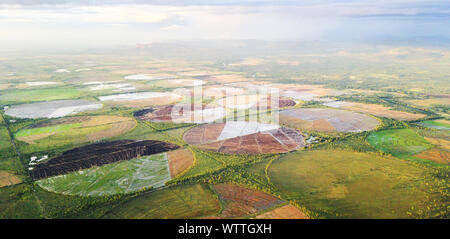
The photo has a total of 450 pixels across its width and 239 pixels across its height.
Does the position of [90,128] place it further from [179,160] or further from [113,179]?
[113,179]

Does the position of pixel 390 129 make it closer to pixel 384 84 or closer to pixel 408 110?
pixel 408 110

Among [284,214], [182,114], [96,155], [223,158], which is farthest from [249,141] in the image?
[182,114]

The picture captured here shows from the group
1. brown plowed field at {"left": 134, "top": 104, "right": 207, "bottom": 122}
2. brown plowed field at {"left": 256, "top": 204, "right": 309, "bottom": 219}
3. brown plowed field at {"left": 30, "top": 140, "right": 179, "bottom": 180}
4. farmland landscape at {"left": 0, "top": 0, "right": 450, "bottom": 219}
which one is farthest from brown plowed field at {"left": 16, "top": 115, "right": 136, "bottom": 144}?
brown plowed field at {"left": 256, "top": 204, "right": 309, "bottom": 219}

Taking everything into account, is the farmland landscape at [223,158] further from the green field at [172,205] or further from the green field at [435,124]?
the green field at [435,124]

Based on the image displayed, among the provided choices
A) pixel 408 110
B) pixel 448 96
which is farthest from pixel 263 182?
pixel 448 96

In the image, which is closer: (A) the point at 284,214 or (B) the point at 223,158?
(A) the point at 284,214

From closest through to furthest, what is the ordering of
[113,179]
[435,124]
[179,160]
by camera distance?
[113,179] < [179,160] < [435,124]

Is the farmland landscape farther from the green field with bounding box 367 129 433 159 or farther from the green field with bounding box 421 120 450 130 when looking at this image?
the green field with bounding box 421 120 450 130

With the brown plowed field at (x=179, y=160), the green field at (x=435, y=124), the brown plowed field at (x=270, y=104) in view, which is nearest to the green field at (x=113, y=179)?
the brown plowed field at (x=179, y=160)
